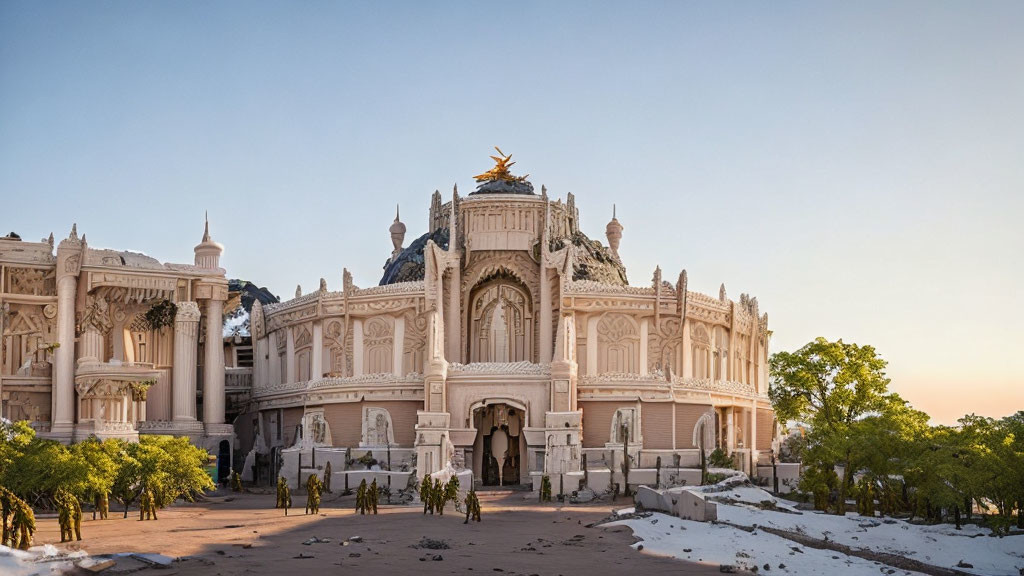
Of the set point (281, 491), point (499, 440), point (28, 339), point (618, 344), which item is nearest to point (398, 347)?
point (499, 440)

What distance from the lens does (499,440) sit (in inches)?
2440

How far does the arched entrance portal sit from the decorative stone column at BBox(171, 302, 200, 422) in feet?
49.5

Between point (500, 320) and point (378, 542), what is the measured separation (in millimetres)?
34230

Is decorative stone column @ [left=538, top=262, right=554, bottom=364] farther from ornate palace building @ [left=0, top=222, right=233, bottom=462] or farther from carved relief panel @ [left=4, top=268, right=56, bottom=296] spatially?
carved relief panel @ [left=4, top=268, right=56, bottom=296]

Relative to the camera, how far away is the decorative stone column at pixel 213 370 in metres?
63.8

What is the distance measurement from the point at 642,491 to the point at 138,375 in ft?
82.7

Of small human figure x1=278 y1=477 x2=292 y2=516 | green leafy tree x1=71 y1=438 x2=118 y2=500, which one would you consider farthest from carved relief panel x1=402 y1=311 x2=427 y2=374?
green leafy tree x1=71 y1=438 x2=118 y2=500

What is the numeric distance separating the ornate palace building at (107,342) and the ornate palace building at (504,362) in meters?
6.90

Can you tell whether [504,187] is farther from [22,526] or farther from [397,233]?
[22,526]

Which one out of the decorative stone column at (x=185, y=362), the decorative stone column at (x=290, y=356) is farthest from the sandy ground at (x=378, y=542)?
the decorative stone column at (x=290, y=356)

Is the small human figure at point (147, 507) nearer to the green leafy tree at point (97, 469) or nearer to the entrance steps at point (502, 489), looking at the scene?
the green leafy tree at point (97, 469)

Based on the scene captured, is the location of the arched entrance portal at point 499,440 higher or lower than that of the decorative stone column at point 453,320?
lower

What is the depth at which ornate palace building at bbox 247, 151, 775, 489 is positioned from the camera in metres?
59.9

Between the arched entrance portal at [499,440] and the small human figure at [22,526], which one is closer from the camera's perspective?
the small human figure at [22,526]
